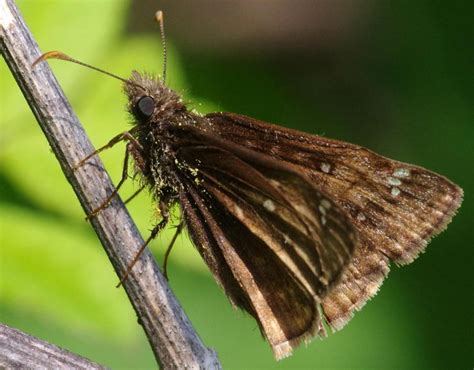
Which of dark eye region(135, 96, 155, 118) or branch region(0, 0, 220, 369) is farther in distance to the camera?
dark eye region(135, 96, 155, 118)

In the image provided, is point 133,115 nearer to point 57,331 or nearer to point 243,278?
point 243,278

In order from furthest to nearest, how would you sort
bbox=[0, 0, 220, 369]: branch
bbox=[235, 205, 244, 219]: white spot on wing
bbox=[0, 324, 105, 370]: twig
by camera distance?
1. bbox=[235, 205, 244, 219]: white spot on wing
2. bbox=[0, 0, 220, 369]: branch
3. bbox=[0, 324, 105, 370]: twig

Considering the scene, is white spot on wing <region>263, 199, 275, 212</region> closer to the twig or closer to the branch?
the branch

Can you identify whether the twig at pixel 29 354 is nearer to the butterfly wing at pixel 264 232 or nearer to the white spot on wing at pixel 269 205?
the butterfly wing at pixel 264 232

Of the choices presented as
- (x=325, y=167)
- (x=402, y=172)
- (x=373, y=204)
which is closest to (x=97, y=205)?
(x=325, y=167)

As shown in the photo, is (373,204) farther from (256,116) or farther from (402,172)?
(256,116)

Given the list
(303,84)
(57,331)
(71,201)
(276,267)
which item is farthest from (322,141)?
(303,84)

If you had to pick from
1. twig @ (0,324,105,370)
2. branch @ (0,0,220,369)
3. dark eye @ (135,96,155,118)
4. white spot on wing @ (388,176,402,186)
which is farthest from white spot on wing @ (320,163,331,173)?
twig @ (0,324,105,370)

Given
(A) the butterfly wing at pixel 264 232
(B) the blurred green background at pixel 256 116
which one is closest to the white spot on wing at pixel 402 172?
(A) the butterfly wing at pixel 264 232
